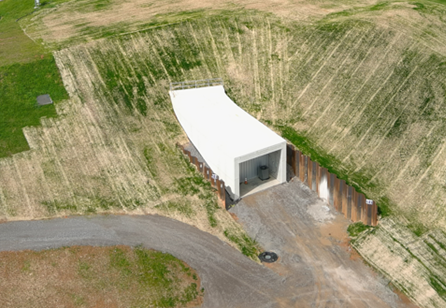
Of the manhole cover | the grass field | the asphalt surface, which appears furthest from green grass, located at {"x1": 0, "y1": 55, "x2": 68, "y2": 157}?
the manhole cover

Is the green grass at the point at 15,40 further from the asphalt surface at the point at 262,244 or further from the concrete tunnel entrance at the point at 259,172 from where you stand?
the concrete tunnel entrance at the point at 259,172

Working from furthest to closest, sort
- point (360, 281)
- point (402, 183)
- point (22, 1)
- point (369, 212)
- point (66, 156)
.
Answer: point (22, 1) < point (66, 156) < point (402, 183) < point (369, 212) < point (360, 281)

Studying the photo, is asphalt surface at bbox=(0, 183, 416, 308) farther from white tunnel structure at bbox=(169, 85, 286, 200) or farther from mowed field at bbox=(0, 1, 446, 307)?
white tunnel structure at bbox=(169, 85, 286, 200)

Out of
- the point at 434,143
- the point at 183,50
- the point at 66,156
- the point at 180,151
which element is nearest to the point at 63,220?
the point at 66,156

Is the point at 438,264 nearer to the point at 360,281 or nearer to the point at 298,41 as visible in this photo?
the point at 360,281

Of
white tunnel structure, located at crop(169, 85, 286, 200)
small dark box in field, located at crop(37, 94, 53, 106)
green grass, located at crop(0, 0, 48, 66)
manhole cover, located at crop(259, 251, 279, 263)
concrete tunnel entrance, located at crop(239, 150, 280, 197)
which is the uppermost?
green grass, located at crop(0, 0, 48, 66)

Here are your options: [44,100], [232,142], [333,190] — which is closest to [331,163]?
[333,190]

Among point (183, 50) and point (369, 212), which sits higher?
point (183, 50)
